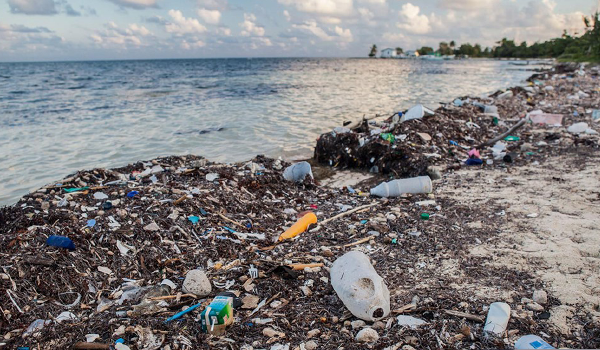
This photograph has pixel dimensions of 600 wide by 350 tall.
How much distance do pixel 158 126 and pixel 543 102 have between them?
39.1 ft

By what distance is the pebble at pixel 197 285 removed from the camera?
8.21ft

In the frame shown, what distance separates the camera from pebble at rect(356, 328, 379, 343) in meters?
1.99

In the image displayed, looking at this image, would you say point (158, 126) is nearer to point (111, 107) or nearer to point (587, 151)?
point (111, 107)

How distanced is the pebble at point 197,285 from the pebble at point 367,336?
1.12 m

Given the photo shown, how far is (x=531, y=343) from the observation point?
1.82m

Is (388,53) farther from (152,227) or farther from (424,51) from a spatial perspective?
(152,227)

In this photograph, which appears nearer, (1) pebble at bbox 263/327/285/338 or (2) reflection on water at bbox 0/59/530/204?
(1) pebble at bbox 263/327/285/338

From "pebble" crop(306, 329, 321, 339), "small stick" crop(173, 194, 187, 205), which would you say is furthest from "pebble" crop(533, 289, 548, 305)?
"small stick" crop(173, 194, 187, 205)

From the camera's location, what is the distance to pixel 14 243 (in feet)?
9.68

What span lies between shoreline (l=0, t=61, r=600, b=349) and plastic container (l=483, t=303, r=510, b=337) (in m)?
0.05

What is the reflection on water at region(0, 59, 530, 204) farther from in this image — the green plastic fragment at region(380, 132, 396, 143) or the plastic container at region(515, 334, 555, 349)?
the plastic container at region(515, 334, 555, 349)

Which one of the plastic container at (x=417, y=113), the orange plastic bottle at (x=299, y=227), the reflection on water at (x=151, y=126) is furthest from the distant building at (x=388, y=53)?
the orange plastic bottle at (x=299, y=227)

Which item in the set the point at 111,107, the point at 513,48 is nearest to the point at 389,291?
the point at 111,107

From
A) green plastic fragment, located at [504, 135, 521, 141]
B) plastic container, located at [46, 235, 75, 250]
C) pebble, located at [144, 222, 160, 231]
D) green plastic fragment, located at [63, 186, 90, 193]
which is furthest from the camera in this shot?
green plastic fragment, located at [504, 135, 521, 141]
